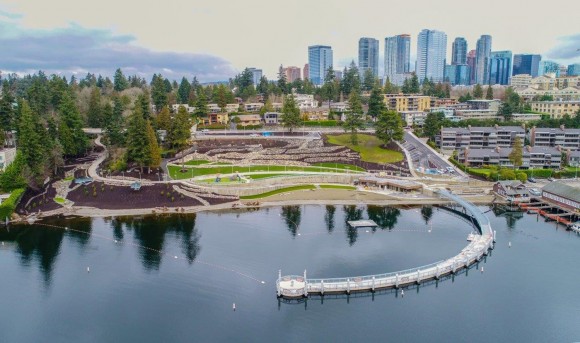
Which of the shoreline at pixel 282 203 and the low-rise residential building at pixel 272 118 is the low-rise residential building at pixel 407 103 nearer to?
the low-rise residential building at pixel 272 118

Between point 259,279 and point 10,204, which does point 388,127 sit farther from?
point 10,204

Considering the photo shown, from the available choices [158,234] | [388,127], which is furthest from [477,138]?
[158,234]

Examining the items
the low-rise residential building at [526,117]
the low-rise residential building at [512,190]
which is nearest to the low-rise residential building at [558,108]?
the low-rise residential building at [526,117]

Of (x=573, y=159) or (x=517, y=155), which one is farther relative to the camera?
(x=573, y=159)

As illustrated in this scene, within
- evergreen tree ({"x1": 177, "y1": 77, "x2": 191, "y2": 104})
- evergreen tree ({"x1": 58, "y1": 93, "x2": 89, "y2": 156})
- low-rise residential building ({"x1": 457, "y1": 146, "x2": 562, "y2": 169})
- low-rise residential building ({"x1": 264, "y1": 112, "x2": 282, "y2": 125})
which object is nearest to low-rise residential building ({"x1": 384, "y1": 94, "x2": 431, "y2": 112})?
low-rise residential building ({"x1": 264, "y1": 112, "x2": 282, "y2": 125})

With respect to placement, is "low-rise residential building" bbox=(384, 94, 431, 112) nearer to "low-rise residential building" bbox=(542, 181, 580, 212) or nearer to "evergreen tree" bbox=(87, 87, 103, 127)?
"low-rise residential building" bbox=(542, 181, 580, 212)

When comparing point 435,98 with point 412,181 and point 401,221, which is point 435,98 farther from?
point 401,221
